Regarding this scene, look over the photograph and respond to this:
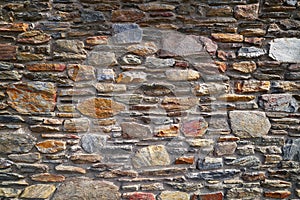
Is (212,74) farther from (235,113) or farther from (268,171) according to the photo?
(268,171)

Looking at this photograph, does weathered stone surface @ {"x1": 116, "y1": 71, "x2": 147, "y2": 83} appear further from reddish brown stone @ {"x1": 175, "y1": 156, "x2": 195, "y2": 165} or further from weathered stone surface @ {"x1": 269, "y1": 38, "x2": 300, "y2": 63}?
weathered stone surface @ {"x1": 269, "y1": 38, "x2": 300, "y2": 63}

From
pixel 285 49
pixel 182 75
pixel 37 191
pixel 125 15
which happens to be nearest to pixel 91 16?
pixel 125 15

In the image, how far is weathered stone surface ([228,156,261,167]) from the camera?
6.66 ft

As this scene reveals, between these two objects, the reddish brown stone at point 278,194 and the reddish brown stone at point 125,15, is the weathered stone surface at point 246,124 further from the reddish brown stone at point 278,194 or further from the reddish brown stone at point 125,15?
the reddish brown stone at point 125,15

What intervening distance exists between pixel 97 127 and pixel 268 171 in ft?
3.86

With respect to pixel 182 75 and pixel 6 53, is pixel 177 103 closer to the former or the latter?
pixel 182 75

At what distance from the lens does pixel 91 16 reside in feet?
6.57

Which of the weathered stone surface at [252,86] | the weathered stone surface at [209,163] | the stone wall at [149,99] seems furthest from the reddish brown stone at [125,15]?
the weathered stone surface at [209,163]

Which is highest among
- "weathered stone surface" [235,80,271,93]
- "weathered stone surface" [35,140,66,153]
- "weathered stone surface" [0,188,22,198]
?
"weathered stone surface" [235,80,271,93]

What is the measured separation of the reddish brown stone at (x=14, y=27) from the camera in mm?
1990

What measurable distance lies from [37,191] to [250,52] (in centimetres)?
167

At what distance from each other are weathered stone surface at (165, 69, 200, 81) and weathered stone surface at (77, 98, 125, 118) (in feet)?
1.22

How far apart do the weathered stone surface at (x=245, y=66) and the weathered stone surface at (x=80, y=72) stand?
0.95m

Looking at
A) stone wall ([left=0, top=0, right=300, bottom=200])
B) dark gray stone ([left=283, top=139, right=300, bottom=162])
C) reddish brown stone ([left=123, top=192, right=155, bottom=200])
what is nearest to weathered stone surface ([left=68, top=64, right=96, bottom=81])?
stone wall ([left=0, top=0, right=300, bottom=200])
